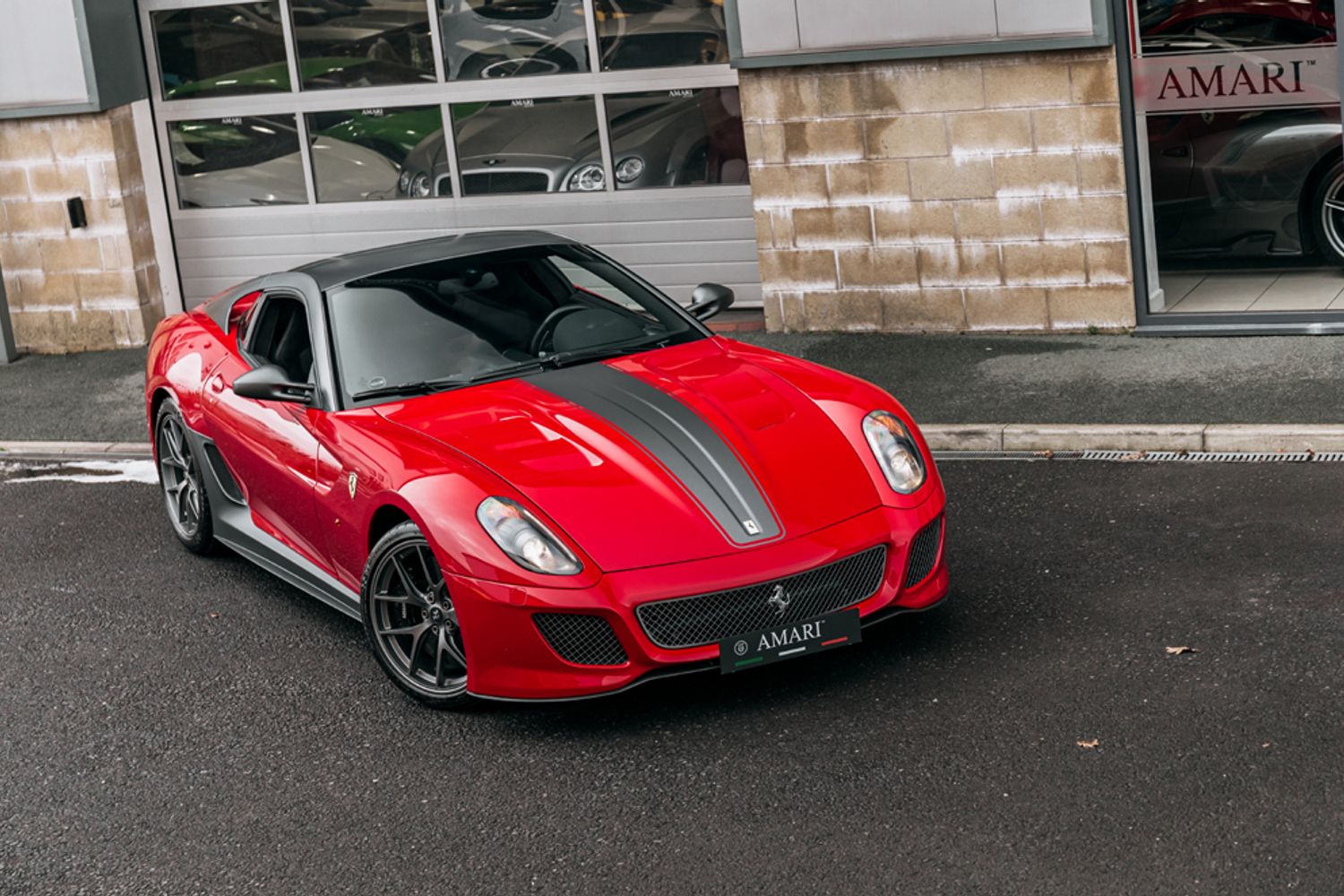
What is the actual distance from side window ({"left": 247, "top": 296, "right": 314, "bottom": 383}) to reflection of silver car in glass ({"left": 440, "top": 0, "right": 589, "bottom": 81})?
5180mm

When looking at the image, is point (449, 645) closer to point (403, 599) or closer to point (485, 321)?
point (403, 599)

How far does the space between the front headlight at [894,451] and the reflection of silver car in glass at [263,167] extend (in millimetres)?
7400

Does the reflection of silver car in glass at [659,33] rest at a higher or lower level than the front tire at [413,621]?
higher

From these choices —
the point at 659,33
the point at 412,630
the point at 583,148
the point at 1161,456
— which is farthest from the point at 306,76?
the point at 412,630

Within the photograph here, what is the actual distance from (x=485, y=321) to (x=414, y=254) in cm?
55

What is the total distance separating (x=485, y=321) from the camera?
23.4 ft

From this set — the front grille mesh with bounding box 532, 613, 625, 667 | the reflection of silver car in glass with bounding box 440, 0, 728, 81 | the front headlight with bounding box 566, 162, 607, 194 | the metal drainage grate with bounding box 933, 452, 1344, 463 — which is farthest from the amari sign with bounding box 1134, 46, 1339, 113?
the front grille mesh with bounding box 532, 613, 625, 667

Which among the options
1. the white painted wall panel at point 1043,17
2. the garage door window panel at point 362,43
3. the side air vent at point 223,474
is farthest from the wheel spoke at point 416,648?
the garage door window panel at point 362,43

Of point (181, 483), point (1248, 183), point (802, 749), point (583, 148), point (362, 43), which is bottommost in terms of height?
point (802, 749)

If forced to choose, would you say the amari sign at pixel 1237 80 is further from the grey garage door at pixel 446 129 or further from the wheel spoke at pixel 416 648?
the wheel spoke at pixel 416 648

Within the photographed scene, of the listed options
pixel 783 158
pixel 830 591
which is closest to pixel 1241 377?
pixel 783 158

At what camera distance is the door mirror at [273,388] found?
271 inches

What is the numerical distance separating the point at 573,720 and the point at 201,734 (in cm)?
132

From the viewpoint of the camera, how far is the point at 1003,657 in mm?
6164
